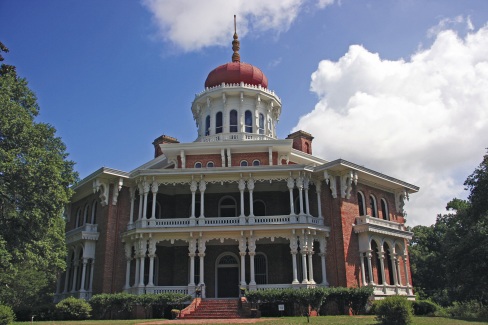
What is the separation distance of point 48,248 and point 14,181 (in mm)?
3917

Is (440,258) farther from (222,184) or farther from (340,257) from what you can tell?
(222,184)

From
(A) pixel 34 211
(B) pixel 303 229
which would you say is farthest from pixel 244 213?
(A) pixel 34 211

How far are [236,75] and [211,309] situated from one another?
2084 centimetres

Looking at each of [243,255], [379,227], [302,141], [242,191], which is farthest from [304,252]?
[302,141]

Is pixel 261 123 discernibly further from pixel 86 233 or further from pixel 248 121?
pixel 86 233

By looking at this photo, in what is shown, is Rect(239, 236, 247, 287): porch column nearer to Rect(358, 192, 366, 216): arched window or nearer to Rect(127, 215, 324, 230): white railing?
Rect(127, 215, 324, 230): white railing

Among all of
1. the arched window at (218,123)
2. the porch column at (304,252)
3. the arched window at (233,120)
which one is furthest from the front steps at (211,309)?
the arched window at (218,123)

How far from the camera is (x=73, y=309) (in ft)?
82.6

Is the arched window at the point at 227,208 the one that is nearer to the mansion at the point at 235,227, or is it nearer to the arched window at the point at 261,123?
the mansion at the point at 235,227

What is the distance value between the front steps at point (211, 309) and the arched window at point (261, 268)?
5.15m

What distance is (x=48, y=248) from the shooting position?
23.7m

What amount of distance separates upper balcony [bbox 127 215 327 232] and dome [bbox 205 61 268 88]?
1399 cm

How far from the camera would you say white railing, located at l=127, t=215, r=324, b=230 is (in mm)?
28372

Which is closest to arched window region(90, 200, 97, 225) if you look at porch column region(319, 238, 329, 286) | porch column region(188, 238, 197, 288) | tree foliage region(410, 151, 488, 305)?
porch column region(188, 238, 197, 288)
